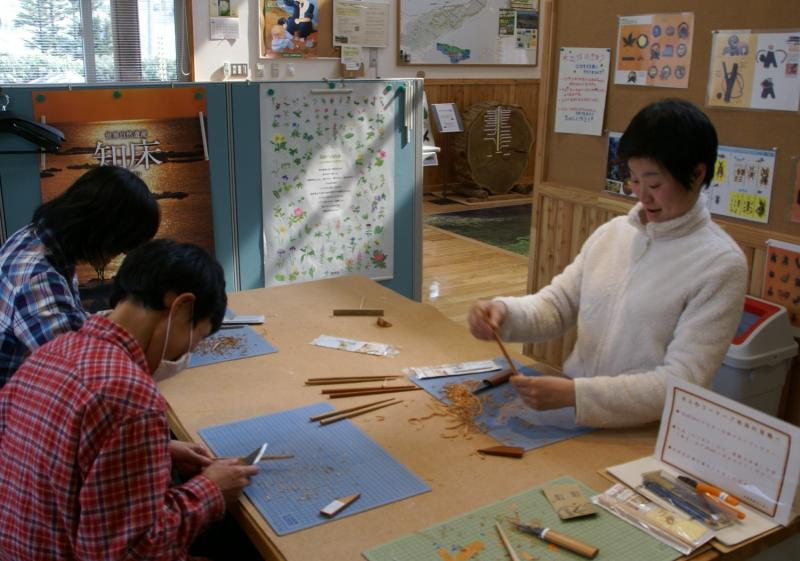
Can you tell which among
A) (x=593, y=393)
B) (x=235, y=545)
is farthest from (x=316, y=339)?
(x=593, y=393)

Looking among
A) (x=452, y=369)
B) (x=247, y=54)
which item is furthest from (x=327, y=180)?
(x=247, y=54)

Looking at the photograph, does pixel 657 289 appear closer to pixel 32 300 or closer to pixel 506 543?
pixel 506 543

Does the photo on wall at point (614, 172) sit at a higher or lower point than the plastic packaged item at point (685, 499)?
higher

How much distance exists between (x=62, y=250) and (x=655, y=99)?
2.21m

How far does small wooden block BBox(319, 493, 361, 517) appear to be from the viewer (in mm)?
1313

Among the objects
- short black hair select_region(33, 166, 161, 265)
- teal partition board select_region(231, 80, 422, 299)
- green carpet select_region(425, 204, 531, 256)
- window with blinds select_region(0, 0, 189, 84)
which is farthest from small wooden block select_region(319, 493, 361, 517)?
window with blinds select_region(0, 0, 189, 84)

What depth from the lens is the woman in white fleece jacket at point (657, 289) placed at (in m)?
1.59

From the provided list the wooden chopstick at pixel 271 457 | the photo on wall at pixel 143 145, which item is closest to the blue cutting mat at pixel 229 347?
the wooden chopstick at pixel 271 457

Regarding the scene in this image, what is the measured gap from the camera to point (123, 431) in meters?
1.14

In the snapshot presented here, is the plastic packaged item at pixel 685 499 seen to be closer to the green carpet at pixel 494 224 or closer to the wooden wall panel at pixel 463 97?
the green carpet at pixel 494 224

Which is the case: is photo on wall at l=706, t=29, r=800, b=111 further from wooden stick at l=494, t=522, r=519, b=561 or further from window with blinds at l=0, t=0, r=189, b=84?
window with blinds at l=0, t=0, r=189, b=84

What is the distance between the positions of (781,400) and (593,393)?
1399 millimetres

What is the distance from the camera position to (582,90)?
3.33 m

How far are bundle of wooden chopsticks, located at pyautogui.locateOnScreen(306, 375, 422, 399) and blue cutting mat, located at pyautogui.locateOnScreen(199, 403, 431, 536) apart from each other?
69 millimetres
